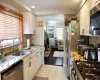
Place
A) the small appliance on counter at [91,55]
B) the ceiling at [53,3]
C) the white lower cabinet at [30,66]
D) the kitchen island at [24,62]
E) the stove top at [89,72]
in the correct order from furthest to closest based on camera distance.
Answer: the ceiling at [53,3] < the white lower cabinet at [30,66] < the small appliance on counter at [91,55] < the kitchen island at [24,62] < the stove top at [89,72]

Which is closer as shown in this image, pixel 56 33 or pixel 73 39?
pixel 73 39

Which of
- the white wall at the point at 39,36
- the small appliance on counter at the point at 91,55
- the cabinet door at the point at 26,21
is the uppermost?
the cabinet door at the point at 26,21

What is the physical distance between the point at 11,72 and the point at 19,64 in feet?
1.19

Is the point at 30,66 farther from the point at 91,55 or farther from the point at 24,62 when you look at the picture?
the point at 91,55

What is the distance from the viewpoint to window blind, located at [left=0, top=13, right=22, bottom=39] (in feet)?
9.37

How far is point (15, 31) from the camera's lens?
3648mm

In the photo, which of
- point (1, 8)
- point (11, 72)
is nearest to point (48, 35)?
point (1, 8)

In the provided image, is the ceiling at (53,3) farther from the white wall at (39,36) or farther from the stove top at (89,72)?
the stove top at (89,72)

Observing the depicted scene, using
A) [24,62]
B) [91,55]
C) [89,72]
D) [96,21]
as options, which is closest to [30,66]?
[24,62]

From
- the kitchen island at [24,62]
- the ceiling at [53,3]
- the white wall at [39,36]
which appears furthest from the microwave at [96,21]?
the white wall at [39,36]

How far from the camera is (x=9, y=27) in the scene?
3.25 m

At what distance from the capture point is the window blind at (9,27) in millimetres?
2857

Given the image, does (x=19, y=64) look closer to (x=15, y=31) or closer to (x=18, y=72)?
(x=18, y=72)

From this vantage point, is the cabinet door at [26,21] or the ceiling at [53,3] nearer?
the ceiling at [53,3]
